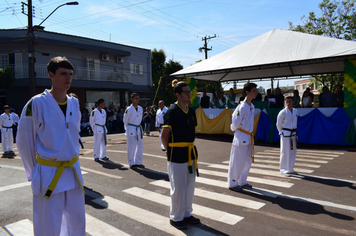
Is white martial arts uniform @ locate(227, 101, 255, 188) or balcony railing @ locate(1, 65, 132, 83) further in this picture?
balcony railing @ locate(1, 65, 132, 83)

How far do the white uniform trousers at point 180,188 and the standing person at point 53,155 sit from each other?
1.66m

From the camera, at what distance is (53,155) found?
282 centimetres

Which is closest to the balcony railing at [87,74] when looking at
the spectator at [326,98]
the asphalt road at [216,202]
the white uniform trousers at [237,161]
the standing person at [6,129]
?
the standing person at [6,129]

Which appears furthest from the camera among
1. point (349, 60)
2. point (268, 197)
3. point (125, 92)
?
point (125, 92)

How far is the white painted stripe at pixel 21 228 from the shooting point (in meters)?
4.27

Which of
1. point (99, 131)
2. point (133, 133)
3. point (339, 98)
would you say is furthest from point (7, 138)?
point (339, 98)

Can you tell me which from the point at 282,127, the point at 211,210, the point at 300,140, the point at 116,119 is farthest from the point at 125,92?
Result: the point at 211,210

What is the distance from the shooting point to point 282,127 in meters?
7.76

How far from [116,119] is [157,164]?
1730cm

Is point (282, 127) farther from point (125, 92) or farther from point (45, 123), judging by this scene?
point (125, 92)

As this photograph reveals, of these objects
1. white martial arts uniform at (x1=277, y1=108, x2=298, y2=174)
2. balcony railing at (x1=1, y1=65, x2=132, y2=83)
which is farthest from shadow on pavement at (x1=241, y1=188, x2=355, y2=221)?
balcony railing at (x1=1, y1=65, x2=132, y2=83)

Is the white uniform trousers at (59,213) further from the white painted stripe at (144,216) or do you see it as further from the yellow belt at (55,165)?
the white painted stripe at (144,216)

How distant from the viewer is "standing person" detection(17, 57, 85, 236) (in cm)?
280

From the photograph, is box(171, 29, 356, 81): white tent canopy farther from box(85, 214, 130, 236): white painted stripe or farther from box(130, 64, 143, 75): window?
box(130, 64, 143, 75): window
